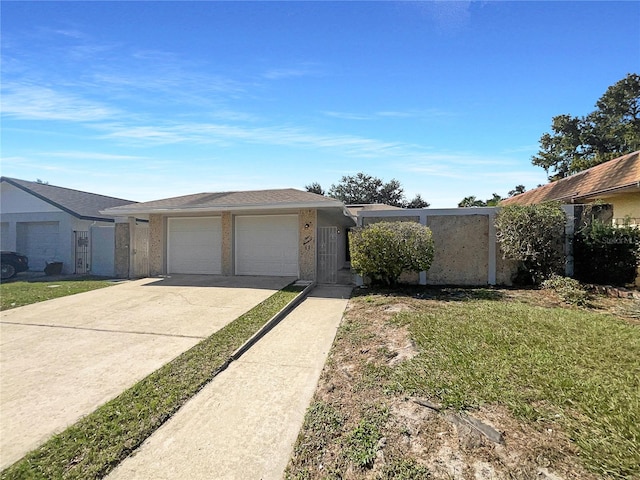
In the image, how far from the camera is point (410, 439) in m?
2.79

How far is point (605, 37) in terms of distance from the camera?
8117 mm

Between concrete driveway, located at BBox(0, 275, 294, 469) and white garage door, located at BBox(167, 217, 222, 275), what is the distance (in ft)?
8.80

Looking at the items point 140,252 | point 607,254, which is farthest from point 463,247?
point 140,252

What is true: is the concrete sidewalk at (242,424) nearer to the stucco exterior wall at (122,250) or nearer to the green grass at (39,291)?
the green grass at (39,291)

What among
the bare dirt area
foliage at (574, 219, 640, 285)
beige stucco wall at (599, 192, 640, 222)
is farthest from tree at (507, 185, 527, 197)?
the bare dirt area

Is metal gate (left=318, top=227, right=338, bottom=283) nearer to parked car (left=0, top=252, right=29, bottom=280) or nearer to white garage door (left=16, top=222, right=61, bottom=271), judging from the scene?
white garage door (left=16, top=222, right=61, bottom=271)

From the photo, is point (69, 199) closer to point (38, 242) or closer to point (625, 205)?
point (38, 242)

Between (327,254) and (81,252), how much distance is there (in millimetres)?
12939

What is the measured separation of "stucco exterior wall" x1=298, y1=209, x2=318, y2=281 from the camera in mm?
11250

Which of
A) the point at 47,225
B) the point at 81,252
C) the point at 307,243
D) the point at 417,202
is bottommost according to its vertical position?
the point at 81,252

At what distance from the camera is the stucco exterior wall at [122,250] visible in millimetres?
13562

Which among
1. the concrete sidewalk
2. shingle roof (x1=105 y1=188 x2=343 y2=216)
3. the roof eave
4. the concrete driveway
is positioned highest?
shingle roof (x1=105 y1=188 x2=343 y2=216)

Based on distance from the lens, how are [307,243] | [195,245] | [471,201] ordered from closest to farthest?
[307,243]
[195,245]
[471,201]

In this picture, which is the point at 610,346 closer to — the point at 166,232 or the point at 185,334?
the point at 185,334
